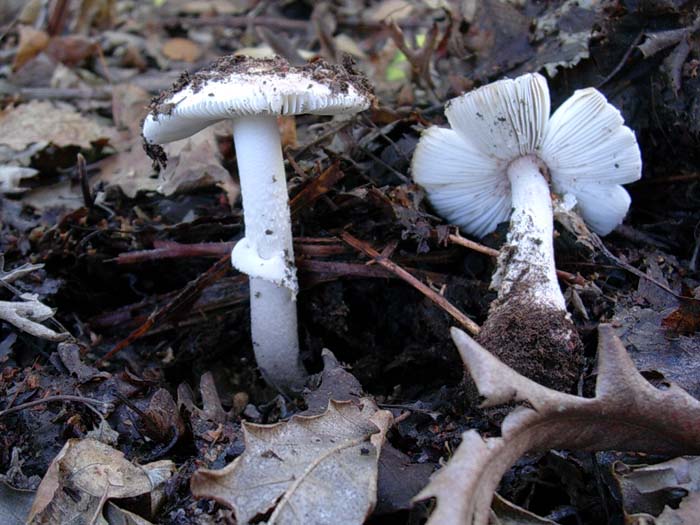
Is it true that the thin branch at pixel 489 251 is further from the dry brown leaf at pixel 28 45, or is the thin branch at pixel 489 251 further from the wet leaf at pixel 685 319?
the dry brown leaf at pixel 28 45

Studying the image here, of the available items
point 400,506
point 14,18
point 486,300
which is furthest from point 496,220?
point 14,18

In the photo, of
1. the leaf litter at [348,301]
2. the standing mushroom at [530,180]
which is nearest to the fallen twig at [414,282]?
the leaf litter at [348,301]

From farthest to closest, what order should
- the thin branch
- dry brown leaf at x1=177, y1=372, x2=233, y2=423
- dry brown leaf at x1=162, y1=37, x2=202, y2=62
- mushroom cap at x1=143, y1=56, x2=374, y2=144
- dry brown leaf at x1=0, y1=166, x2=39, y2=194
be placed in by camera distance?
dry brown leaf at x1=162, y1=37, x2=202, y2=62
dry brown leaf at x1=0, y1=166, x2=39, y2=194
the thin branch
dry brown leaf at x1=177, y1=372, x2=233, y2=423
mushroom cap at x1=143, y1=56, x2=374, y2=144

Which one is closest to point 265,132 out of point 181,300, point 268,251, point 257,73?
point 257,73

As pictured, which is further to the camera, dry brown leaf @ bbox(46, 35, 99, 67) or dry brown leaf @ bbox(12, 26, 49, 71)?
dry brown leaf @ bbox(46, 35, 99, 67)

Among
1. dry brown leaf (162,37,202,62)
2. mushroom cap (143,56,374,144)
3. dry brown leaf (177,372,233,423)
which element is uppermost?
dry brown leaf (162,37,202,62)

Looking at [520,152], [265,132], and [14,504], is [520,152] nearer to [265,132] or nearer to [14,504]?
[265,132]

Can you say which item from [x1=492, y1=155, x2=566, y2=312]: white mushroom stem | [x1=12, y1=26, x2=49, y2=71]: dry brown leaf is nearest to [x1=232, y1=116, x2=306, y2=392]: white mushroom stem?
[x1=492, y1=155, x2=566, y2=312]: white mushroom stem

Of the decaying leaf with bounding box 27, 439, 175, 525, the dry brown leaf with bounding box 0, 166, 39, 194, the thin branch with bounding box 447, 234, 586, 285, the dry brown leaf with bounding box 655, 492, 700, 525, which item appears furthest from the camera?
the dry brown leaf with bounding box 0, 166, 39, 194

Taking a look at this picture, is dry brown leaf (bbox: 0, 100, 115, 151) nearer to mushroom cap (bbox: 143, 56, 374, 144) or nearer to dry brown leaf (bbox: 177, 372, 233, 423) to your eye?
mushroom cap (bbox: 143, 56, 374, 144)
